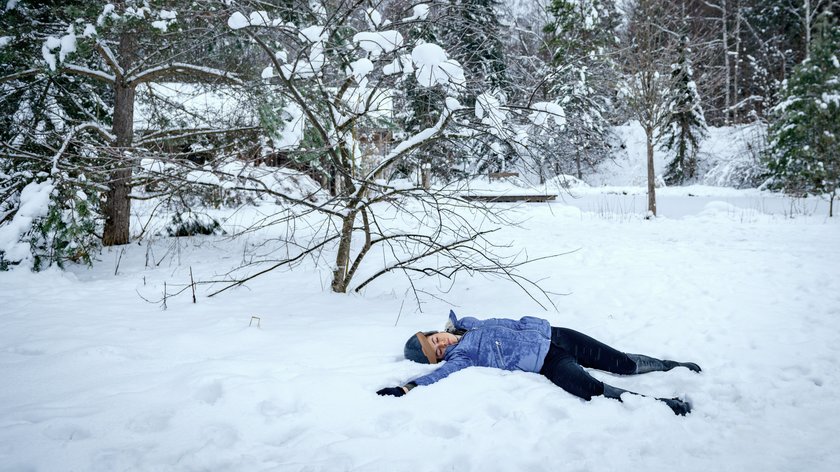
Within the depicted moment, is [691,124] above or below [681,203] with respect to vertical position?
above

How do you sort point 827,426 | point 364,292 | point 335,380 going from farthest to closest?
point 364,292 < point 335,380 < point 827,426

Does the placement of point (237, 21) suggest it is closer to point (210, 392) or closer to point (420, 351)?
point (210, 392)

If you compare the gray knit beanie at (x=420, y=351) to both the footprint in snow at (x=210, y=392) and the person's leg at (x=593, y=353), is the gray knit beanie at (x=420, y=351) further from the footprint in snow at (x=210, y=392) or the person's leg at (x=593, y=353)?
the footprint in snow at (x=210, y=392)

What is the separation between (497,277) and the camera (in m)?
5.48

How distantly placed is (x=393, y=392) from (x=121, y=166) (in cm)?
690

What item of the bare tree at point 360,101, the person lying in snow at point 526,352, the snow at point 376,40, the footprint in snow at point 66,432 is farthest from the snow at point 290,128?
the footprint in snow at point 66,432

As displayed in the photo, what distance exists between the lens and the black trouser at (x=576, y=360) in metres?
2.54

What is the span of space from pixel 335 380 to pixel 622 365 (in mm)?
1887

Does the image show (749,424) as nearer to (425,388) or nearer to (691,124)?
(425,388)

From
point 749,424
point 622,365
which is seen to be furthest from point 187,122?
point 749,424

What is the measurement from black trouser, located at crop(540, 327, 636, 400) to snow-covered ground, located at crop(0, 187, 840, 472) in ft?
0.26

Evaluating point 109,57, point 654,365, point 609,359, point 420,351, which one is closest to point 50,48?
point 109,57

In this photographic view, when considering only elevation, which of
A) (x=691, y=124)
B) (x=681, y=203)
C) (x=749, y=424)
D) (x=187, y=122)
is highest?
(x=691, y=124)

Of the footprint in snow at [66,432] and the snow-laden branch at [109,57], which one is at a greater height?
the snow-laden branch at [109,57]
